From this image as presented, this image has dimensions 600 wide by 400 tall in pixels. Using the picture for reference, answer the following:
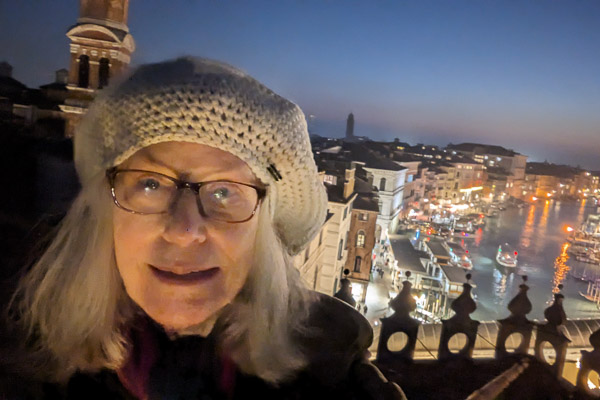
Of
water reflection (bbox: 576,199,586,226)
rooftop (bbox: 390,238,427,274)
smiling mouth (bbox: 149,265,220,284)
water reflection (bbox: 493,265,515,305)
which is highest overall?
smiling mouth (bbox: 149,265,220,284)

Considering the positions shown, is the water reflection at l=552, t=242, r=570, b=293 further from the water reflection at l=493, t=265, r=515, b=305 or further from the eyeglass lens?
the eyeglass lens

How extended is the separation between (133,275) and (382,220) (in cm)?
2394

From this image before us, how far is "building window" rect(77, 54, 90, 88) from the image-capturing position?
10.0 metres

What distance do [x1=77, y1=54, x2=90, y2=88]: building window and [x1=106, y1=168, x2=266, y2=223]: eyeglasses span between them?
10433 mm

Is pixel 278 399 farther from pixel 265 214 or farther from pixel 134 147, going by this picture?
pixel 134 147

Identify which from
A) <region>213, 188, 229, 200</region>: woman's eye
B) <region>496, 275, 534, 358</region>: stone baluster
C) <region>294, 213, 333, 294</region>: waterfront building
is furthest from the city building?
<region>213, 188, 229, 200</region>: woman's eye

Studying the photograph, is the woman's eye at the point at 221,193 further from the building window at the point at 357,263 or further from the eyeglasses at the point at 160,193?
the building window at the point at 357,263

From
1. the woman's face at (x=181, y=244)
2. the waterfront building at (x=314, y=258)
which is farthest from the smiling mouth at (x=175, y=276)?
the waterfront building at (x=314, y=258)

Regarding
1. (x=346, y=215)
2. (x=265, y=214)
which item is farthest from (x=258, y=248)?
(x=346, y=215)

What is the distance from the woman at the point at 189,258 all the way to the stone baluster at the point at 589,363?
2940mm

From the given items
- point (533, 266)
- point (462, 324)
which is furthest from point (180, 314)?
point (533, 266)

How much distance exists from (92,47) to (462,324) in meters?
10.1

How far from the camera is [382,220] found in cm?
2438

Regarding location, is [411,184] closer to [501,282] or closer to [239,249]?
[501,282]
